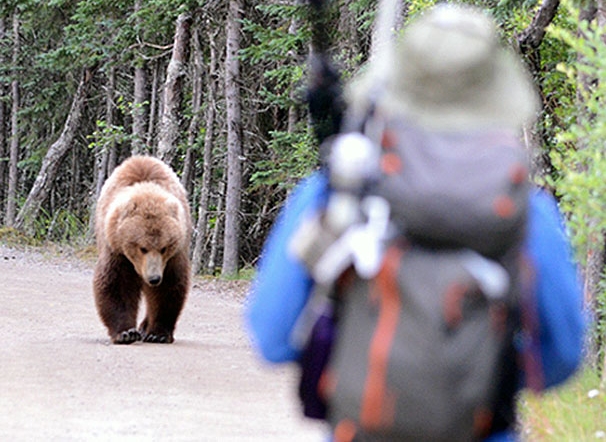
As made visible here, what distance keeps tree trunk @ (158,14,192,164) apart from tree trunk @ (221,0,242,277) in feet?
3.90

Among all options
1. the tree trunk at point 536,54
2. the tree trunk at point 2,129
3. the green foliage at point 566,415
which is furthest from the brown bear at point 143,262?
the tree trunk at point 2,129

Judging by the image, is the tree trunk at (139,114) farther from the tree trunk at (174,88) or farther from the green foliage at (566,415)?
the green foliage at (566,415)

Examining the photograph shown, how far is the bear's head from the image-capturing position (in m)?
11.0

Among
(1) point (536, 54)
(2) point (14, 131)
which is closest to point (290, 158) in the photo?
A: (1) point (536, 54)

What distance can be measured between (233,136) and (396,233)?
19.3 m

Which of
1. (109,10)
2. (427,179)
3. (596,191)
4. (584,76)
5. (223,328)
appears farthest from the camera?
(109,10)

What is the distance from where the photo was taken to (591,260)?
922 cm

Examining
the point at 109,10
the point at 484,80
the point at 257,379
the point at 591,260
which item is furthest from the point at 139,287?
the point at 109,10

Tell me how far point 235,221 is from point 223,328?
8.24 m

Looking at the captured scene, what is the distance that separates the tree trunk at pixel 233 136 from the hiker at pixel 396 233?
60.3 feet

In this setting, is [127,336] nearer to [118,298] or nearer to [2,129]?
[118,298]

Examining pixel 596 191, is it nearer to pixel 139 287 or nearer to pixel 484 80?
pixel 484 80

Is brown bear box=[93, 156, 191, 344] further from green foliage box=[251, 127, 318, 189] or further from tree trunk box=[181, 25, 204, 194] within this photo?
tree trunk box=[181, 25, 204, 194]

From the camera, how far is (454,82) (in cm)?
266
